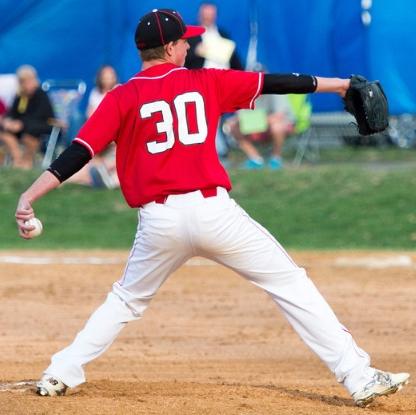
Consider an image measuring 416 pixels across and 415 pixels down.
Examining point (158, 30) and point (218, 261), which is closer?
point (158, 30)

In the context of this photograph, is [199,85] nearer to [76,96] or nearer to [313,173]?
[313,173]

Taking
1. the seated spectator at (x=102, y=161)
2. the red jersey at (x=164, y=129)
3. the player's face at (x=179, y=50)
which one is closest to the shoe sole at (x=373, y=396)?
the red jersey at (x=164, y=129)

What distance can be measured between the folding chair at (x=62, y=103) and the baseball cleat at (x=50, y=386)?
10.4m

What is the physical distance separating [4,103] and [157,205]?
1174cm

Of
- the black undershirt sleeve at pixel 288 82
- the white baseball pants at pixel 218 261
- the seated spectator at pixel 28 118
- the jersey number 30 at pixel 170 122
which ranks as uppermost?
the black undershirt sleeve at pixel 288 82

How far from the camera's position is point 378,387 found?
580cm

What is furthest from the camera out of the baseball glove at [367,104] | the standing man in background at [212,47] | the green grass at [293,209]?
the standing man in background at [212,47]

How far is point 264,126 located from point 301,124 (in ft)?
3.61

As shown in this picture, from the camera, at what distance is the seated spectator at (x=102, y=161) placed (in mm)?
14883

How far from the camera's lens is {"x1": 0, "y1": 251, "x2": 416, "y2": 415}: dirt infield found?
6.00 m

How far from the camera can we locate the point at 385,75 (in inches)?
604

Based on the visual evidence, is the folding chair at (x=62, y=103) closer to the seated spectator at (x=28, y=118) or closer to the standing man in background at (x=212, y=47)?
the seated spectator at (x=28, y=118)

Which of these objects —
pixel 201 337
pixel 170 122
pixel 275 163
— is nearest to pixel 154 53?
pixel 170 122

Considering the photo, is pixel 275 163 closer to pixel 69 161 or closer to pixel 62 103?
pixel 62 103
